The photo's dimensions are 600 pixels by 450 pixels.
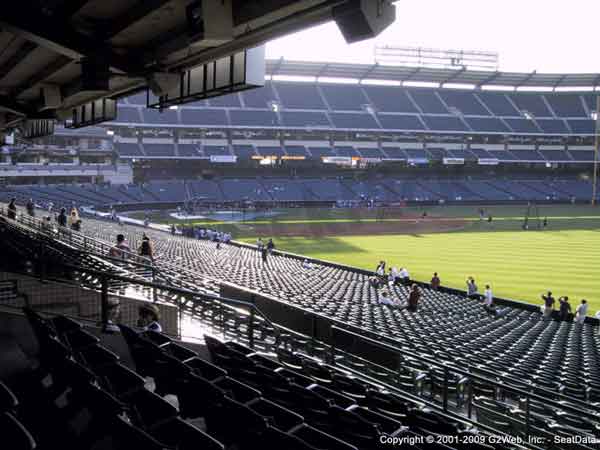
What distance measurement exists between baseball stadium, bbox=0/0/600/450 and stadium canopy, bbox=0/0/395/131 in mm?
37

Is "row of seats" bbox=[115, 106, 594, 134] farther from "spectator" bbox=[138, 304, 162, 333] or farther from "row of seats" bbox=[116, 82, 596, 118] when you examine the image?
"spectator" bbox=[138, 304, 162, 333]

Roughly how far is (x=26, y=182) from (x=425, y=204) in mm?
49687

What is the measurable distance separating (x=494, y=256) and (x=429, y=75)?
55.5m

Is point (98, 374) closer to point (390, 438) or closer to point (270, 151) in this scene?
point (390, 438)

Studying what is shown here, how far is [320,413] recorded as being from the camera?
13.2 ft

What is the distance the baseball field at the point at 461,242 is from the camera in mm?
26469

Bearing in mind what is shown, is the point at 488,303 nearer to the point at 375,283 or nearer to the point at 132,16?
the point at 375,283

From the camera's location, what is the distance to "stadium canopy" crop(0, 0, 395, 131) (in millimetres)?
5707

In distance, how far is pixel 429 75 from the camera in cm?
8162

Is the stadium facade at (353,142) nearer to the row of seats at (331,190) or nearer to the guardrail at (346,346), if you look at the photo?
the row of seats at (331,190)

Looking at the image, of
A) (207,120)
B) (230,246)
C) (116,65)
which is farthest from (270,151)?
(116,65)

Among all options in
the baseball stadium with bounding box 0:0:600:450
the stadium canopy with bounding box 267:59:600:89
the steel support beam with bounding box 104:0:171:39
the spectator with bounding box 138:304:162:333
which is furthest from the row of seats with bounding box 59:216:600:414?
the stadium canopy with bounding box 267:59:600:89

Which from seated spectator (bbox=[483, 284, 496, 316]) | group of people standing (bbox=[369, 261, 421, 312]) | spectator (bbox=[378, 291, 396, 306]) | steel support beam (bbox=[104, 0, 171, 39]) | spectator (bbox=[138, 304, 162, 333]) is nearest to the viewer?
spectator (bbox=[138, 304, 162, 333])

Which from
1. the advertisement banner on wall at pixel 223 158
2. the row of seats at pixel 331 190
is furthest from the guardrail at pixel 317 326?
the advertisement banner on wall at pixel 223 158
